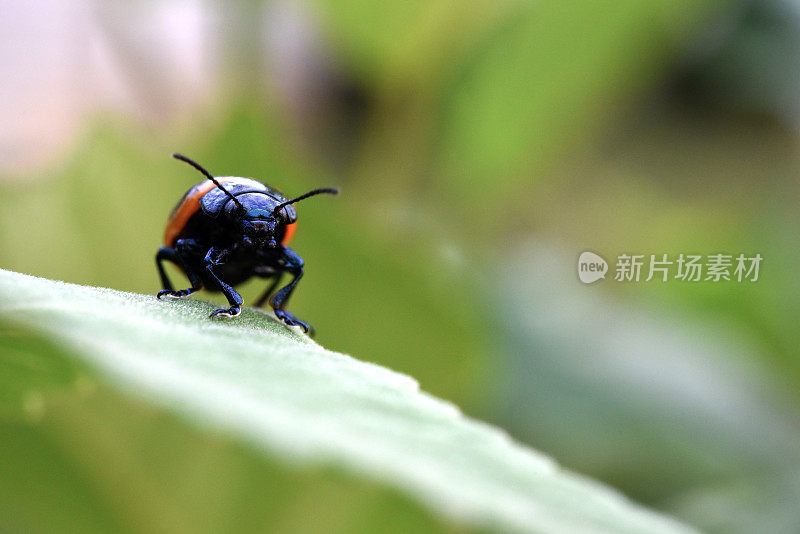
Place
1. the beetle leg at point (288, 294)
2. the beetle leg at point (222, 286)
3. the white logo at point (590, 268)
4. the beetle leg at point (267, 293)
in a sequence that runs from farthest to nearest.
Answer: the white logo at point (590, 268), the beetle leg at point (267, 293), the beetle leg at point (288, 294), the beetle leg at point (222, 286)

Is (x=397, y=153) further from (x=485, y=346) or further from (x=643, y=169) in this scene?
(x=643, y=169)

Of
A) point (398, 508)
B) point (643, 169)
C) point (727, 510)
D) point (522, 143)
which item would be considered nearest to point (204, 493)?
point (398, 508)

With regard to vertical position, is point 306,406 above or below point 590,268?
below

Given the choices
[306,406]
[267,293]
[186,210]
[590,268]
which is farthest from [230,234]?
[590,268]

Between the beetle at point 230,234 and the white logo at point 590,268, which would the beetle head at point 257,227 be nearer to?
the beetle at point 230,234

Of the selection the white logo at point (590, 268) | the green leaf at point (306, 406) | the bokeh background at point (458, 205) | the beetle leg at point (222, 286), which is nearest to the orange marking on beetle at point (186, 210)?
the beetle leg at point (222, 286)

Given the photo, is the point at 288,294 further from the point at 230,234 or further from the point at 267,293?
the point at 267,293

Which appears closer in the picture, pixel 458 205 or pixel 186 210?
pixel 186 210
